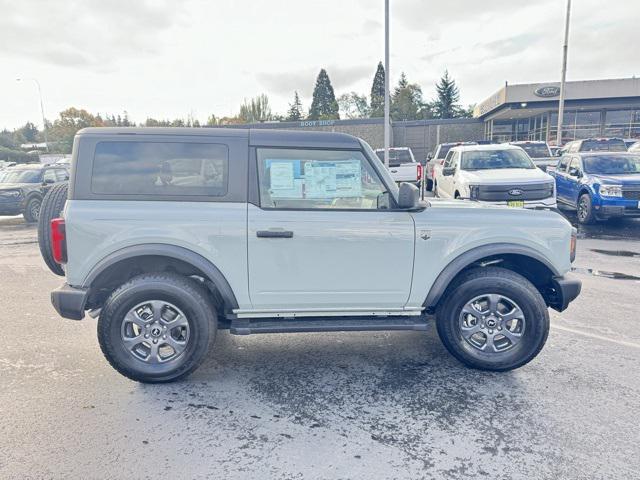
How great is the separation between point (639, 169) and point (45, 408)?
40.7 ft

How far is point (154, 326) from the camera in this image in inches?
137

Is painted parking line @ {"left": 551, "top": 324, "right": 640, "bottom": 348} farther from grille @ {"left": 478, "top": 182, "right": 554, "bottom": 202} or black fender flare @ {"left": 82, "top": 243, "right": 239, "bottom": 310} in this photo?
grille @ {"left": 478, "top": 182, "right": 554, "bottom": 202}

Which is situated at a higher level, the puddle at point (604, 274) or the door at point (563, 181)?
the door at point (563, 181)

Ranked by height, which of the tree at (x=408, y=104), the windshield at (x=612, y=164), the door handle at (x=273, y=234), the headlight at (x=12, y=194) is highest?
the tree at (x=408, y=104)

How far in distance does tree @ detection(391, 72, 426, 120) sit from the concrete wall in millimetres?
29449

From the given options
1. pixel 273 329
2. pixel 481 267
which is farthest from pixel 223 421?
pixel 481 267

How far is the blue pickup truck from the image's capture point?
9.52m

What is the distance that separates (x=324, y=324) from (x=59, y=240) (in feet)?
7.11

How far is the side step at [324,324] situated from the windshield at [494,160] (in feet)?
25.6

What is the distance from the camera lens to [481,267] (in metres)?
3.74

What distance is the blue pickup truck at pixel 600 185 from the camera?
375 inches

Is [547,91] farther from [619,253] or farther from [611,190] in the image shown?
[619,253]

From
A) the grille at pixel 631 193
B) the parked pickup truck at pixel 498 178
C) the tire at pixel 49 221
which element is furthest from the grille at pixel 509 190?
the tire at pixel 49 221

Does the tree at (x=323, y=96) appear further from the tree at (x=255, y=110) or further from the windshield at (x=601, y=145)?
the windshield at (x=601, y=145)
